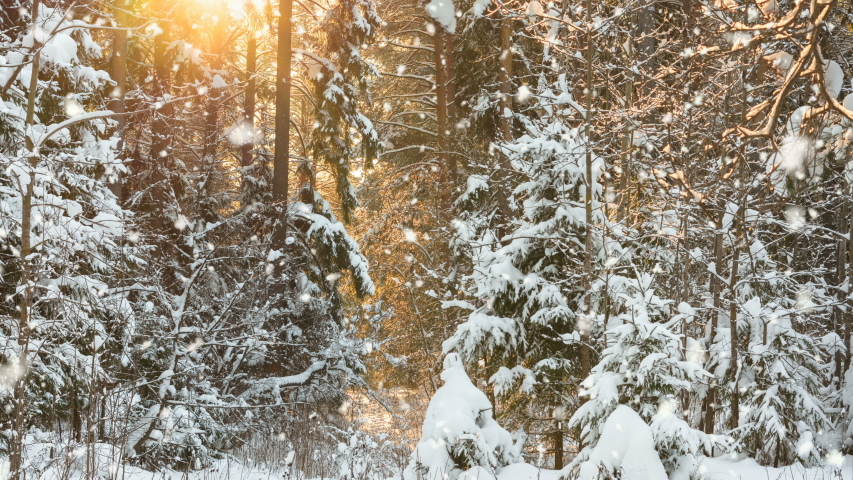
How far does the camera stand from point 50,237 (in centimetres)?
542

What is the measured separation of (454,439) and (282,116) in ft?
29.4

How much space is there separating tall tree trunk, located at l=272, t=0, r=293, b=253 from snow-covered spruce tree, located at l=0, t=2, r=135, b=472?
11.7 ft

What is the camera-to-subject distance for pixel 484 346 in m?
8.46

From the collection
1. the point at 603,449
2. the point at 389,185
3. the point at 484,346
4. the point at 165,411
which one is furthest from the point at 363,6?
the point at 603,449

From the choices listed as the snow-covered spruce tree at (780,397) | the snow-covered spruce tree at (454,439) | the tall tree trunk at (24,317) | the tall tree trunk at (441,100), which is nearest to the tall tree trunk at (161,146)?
the tall tree trunk at (24,317)

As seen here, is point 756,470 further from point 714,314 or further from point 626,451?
point 626,451

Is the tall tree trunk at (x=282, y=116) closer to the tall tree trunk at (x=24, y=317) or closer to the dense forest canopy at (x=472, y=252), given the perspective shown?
the dense forest canopy at (x=472, y=252)

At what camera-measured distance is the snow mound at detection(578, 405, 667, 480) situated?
15.1 ft

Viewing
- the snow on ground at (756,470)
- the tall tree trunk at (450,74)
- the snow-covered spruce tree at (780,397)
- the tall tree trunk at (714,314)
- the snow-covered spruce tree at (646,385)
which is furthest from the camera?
the tall tree trunk at (450,74)

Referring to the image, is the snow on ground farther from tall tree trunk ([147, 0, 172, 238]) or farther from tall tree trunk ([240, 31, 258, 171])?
tall tree trunk ([240, 31, 258, 171])

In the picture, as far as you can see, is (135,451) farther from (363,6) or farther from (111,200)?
(363,6)

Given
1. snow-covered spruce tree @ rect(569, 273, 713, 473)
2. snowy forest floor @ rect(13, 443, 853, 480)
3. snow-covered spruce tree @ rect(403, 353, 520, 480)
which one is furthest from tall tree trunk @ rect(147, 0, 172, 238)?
snow-covered spruce tree @ rect(569, 273, 713, 473)

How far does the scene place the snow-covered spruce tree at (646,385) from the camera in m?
4.98

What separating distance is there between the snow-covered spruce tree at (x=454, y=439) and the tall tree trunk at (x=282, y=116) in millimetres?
7233
